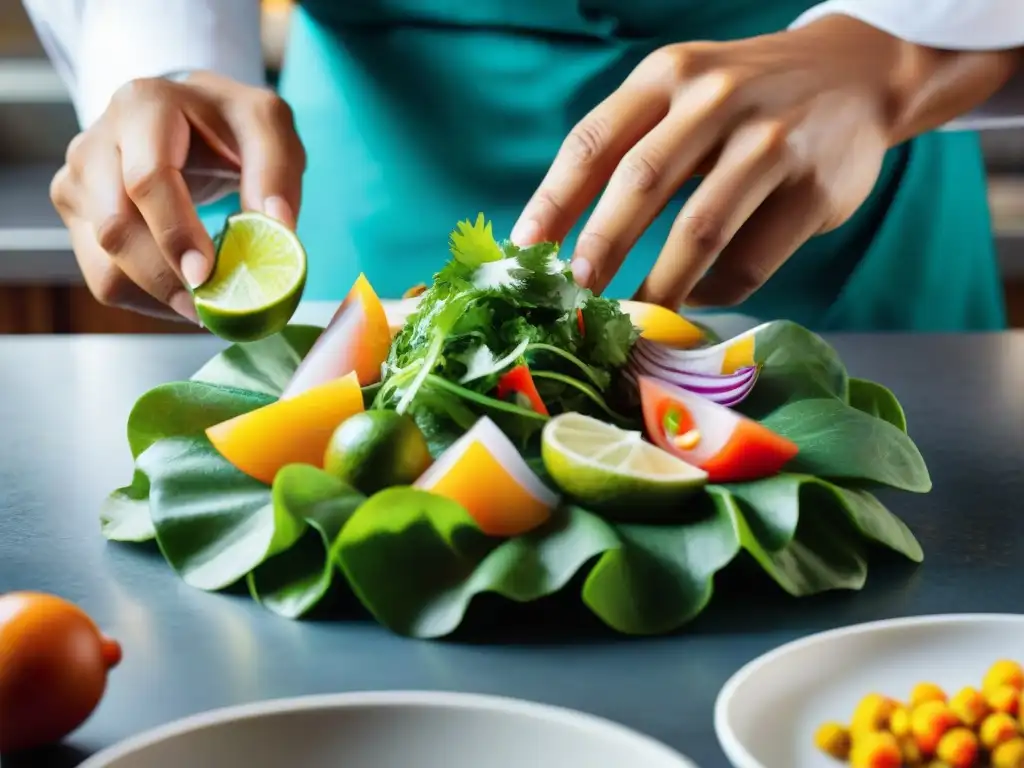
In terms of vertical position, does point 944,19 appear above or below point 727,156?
above

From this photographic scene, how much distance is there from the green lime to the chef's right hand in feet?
1.22

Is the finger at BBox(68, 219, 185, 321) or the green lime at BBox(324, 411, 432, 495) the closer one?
the green lime at BBox(324, 411, 432, 495)

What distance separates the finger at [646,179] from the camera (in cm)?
117

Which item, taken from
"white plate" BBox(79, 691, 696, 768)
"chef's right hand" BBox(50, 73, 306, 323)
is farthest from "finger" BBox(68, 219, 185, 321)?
"white plate" BBox(79, 691, 696, 768)

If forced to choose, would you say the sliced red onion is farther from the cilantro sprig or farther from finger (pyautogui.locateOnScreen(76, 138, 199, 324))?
finger (pyautogui.locateOnScreen(76, 138, 199, 324))

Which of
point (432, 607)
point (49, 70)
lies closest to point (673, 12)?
point (432, 607)

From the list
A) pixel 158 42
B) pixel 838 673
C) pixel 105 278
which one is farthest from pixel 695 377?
pixel 158 42

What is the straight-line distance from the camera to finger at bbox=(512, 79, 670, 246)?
3.90 feet

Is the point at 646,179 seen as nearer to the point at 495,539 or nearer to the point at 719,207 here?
the point at 719,207

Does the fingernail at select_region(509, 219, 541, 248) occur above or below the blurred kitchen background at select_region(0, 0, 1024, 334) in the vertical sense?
above

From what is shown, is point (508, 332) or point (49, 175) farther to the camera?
point (49, 175)

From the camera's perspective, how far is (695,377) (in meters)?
1.02

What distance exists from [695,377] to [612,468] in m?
0.21

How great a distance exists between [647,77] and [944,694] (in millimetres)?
753
